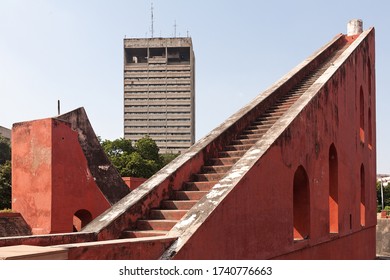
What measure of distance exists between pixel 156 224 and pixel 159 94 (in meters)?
60.3

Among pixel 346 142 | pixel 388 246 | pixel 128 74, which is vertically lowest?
pixel 388 246

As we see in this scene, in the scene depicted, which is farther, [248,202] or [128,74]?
[128,74]

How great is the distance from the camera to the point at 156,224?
488cm

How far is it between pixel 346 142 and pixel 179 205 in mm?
4715

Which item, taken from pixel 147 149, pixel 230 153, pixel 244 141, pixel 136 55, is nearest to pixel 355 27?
pixel 244 141

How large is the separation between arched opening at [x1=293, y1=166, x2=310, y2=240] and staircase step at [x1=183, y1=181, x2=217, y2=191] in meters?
1.43

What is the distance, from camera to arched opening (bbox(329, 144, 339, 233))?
786 centimetres

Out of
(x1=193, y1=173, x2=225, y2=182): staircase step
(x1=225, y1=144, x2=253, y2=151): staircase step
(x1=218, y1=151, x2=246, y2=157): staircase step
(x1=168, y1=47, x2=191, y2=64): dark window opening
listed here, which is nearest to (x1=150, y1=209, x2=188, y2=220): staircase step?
(x1=193, y1=173, x2=225, y2=182): staircase step

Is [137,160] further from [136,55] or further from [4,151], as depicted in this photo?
[136,55]

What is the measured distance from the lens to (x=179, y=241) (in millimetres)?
3877
